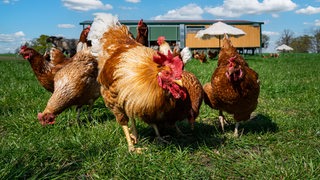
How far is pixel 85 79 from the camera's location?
4.61 m

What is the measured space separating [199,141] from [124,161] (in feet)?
3.82

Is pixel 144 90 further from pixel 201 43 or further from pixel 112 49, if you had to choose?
pixel 201 43

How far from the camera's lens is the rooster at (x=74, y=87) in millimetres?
4266

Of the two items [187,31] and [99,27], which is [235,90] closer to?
[99,27]

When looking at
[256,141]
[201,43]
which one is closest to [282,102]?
[256,141]

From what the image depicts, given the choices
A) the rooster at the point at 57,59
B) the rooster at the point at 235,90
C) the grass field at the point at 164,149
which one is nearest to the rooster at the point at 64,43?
the rooster at the point at 57,59

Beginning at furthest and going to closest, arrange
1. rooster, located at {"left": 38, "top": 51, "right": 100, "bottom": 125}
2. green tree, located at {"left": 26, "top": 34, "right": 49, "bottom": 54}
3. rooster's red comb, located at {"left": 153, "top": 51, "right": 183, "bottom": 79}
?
green tree, located at {"left": 26, "top": 34, "right": 49, "bottom": 54} < rooster, located at {"left": 38, "top": 51, "right": 100, "bottom": 125} < rooster's red comb, located at {"left": 153, "top": 51, "right": 183, "bottom": 79}

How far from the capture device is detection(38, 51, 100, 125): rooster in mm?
4266

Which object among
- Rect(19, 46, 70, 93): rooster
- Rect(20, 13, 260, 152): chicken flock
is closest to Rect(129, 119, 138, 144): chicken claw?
Rect(20, 13, 260, 152): chicken flock

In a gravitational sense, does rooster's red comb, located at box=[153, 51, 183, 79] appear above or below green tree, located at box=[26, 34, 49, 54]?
below

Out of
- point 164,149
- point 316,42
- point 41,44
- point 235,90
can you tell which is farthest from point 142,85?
point 316,42

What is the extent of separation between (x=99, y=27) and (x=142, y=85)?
1.76 m

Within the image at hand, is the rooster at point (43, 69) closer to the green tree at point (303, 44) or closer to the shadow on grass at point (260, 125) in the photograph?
the shadow on grass at point (260, 125)

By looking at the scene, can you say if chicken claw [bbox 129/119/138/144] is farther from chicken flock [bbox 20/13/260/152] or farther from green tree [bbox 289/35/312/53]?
green tree [bbox 289/35/312/53]
